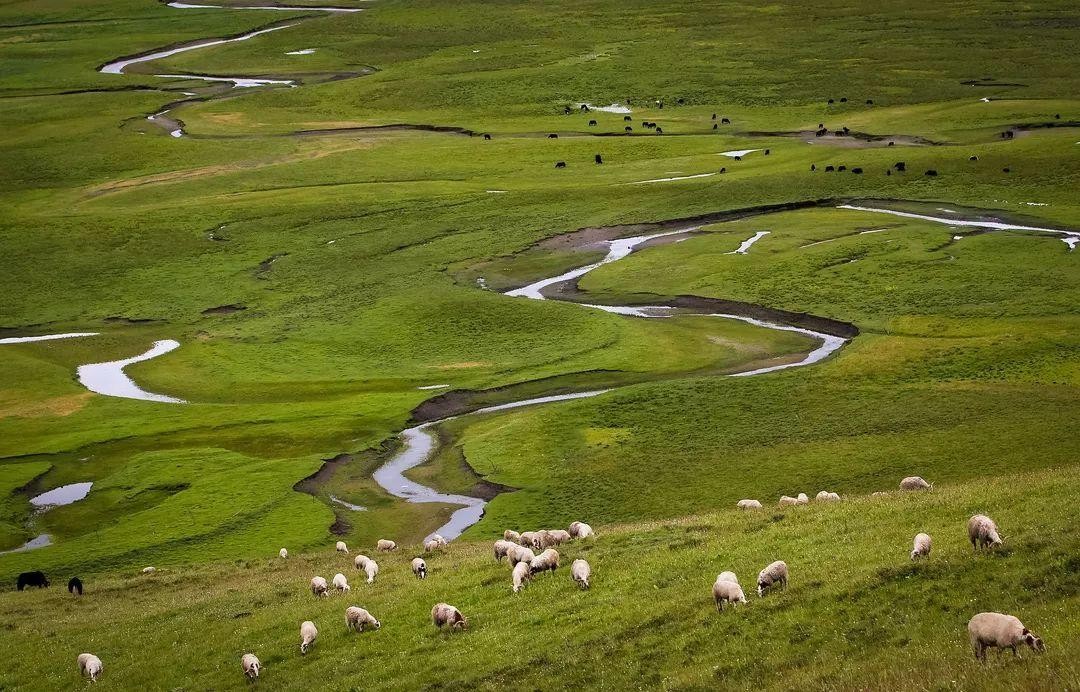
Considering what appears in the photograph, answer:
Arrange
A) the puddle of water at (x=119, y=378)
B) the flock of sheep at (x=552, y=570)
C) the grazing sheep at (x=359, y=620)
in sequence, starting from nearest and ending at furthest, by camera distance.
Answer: the flock of sheep at (x=552, y=570), the grazing sheep at (x=359, y=620), the puddle of water at (x=119, y=378)

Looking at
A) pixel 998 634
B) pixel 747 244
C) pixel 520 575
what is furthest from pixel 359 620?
pixel 747 244

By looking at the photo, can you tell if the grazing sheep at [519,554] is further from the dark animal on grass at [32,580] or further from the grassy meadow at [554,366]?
the dark animal on grass at [32,580]

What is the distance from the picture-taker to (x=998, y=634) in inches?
695

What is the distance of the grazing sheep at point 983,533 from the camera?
2298 centimetres

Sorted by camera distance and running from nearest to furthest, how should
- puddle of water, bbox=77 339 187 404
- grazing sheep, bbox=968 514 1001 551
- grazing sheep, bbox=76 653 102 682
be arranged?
grazing sheep, bbox=968 514 1001 551
grazing sheep, bbox=76 653 102 682
puddle of water, bbox=77 339 187 404

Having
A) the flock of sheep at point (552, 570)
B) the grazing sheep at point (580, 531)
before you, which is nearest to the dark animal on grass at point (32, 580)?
the flock of sheep at point (552, 570)

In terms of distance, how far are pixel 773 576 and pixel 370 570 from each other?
1294 centimetres

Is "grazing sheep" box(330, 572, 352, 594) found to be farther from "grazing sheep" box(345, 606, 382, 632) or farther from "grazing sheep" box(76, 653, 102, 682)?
"grazing sheep" box(76, 653, 102, 682)

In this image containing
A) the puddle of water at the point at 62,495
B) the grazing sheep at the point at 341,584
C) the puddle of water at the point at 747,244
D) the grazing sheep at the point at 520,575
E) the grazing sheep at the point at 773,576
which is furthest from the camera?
the puddle of water at the point at 747,244

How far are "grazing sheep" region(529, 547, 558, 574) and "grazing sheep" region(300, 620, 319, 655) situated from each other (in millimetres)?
5347

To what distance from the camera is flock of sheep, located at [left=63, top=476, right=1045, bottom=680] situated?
58.4ft

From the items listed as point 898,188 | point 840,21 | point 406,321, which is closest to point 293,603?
point 406,321

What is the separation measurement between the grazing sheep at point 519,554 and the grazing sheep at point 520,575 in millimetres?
575

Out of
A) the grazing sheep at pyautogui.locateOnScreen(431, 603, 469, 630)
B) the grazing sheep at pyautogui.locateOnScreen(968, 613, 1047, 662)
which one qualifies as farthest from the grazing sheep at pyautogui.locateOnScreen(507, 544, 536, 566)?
the grazing sheep at pyautogui.locateOnScreen(968, 613, 1047, 662)
